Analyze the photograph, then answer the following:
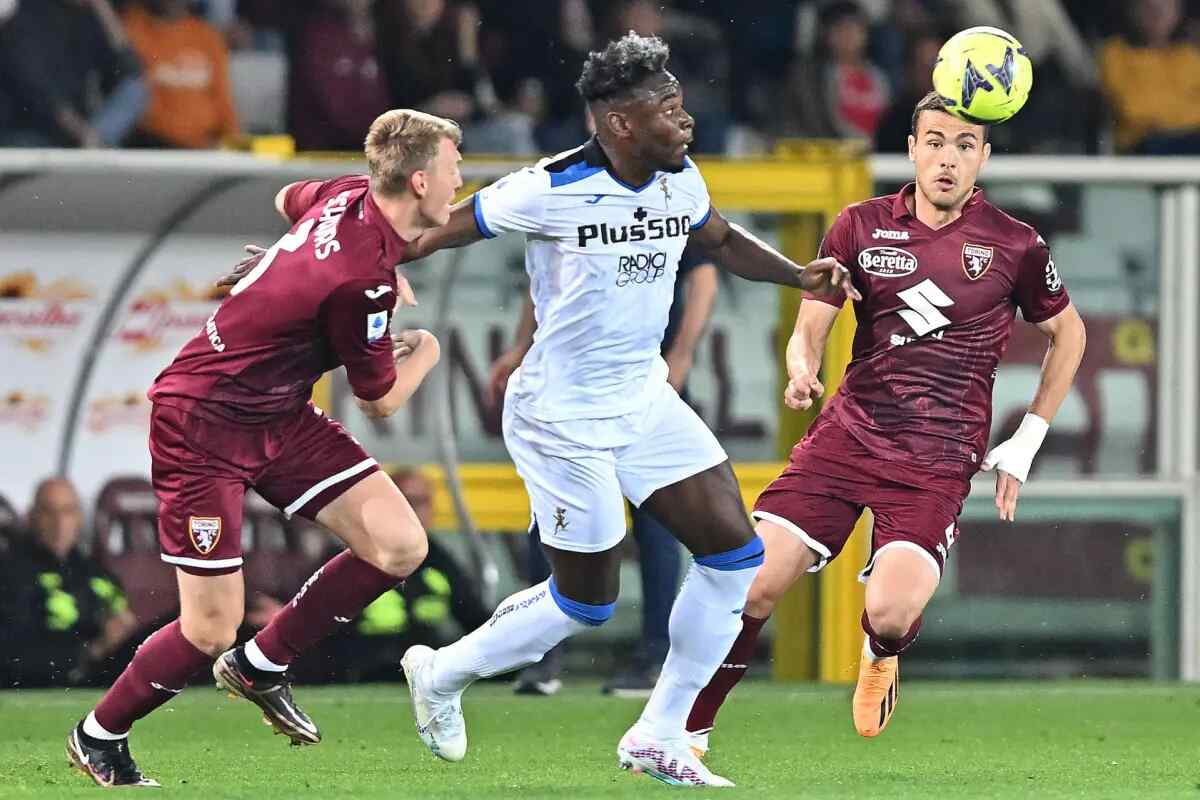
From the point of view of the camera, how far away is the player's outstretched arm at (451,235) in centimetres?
680

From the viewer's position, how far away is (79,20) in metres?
11.6

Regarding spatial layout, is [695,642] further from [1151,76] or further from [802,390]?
[1151,76]

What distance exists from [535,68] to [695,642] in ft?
20.8

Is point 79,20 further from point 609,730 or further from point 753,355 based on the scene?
point 609,730

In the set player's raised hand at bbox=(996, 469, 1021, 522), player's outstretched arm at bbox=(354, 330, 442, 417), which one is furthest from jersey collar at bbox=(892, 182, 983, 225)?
player's outstretched arm at bbox=(354, 330, 442, 417)

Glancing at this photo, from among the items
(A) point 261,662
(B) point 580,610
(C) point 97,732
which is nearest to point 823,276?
(B) point 580,610

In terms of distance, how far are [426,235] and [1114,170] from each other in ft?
16.9

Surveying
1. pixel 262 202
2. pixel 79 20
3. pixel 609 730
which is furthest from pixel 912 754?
pixel 79 20

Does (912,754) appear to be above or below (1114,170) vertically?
below

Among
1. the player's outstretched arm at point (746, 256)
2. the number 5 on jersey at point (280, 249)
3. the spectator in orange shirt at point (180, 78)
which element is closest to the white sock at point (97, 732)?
the number 5 on jersey at point (280, 249)

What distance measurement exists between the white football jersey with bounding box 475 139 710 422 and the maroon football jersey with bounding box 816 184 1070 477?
31.3 inches

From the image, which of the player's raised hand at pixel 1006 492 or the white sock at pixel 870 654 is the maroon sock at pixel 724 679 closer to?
the white sock at pixel 870 654

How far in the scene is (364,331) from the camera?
21.8 ft

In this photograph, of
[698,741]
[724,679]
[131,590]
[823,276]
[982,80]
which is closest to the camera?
[823,276]
